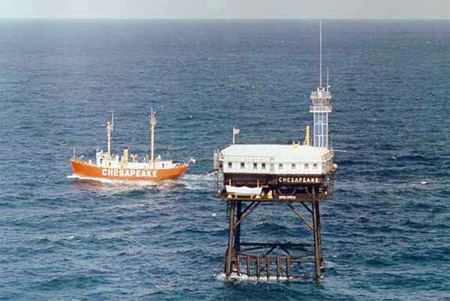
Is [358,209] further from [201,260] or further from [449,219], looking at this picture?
[201,260]

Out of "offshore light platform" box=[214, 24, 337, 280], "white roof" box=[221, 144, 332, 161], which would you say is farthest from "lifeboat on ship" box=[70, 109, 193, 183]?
"offshore light platform" box=[214, 24, 337, 280]

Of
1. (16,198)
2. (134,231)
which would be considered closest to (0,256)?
(134,231)

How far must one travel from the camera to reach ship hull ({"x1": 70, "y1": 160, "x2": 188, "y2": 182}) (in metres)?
184

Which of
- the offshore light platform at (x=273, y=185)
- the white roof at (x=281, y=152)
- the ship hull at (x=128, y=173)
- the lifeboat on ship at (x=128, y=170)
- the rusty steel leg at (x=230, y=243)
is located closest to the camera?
the offshore light platform at (x=273, y=185)

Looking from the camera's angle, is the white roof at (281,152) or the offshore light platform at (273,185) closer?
the offshore light platform at (273,185)

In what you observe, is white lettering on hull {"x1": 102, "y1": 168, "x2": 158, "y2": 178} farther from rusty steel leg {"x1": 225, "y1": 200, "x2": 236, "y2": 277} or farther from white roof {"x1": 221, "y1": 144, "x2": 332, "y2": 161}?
rusty steel leg {"x1": 225, "y1": 200, "x2": 236, "y2": 277}

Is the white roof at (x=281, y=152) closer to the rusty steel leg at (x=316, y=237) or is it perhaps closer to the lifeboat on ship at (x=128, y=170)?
the rusty steel leg at (x=316, y=237)

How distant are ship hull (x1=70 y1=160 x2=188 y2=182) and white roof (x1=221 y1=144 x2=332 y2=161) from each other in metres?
54.7

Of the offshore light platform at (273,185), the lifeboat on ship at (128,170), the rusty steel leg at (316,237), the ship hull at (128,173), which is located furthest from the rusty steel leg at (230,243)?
the lifeboat on ship at (128,170)

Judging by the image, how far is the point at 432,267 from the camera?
5202 inches

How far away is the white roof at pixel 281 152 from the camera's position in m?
123

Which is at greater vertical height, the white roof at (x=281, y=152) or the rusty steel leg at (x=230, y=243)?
the white roof at (x=281, y=152)

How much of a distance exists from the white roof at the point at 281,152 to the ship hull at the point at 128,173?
54.7m

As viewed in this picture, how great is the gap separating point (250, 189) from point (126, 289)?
60.2ft
